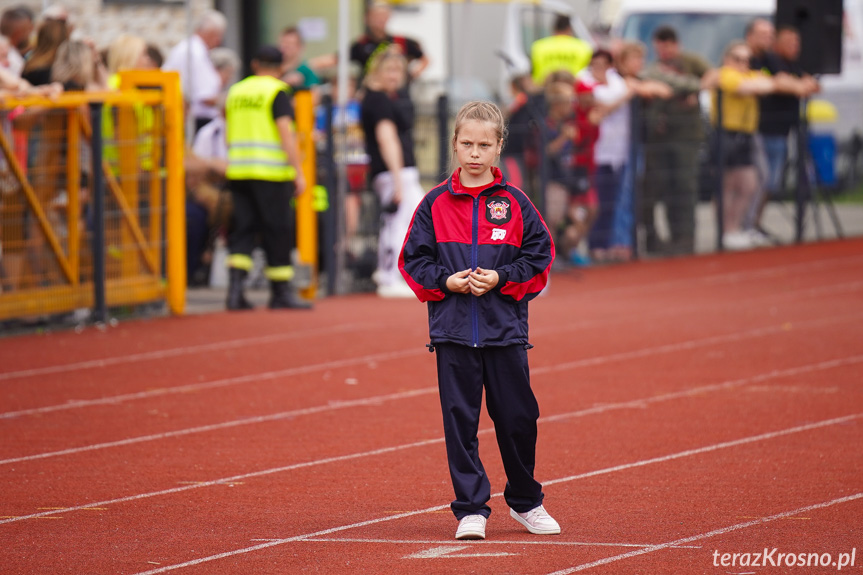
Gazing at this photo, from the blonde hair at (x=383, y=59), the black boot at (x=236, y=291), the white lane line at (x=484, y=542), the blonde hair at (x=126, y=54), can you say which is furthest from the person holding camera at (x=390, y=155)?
the white lane line at (x=484, y=542)

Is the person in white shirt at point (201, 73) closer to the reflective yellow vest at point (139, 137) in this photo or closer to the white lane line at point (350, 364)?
the reflective yellow vest at point (139, 137)

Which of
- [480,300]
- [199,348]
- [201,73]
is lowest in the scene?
[199,348]

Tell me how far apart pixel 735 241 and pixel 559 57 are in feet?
9.82

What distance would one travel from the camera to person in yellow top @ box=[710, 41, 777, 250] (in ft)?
59.4

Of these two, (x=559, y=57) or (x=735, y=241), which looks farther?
(x=735, y=241)

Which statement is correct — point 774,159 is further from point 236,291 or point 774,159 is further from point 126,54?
point 126,54

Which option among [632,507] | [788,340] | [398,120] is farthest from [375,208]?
[632,507]

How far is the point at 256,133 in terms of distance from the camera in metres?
12.9

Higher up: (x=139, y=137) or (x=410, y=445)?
(x=139, y=137)

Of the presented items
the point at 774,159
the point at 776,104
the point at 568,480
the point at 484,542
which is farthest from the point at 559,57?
the point at 484,542

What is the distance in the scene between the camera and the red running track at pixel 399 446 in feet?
18.6

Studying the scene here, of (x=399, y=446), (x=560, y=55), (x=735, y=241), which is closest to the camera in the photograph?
(x=399, y=446)

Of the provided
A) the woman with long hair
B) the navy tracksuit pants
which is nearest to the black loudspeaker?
the woman with long hair

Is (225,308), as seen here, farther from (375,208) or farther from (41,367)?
(41,367)
